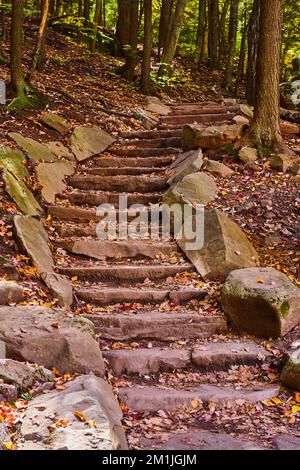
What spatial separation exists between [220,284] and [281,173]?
3415 mm

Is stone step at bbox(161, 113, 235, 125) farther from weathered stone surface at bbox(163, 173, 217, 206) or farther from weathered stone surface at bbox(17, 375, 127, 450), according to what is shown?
weathered stone surface at bbox(17, 375, 127, 450)

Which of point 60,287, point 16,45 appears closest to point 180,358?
point 60,287

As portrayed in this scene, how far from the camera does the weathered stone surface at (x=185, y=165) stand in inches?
350

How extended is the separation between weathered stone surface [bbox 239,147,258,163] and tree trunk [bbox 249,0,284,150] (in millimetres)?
193

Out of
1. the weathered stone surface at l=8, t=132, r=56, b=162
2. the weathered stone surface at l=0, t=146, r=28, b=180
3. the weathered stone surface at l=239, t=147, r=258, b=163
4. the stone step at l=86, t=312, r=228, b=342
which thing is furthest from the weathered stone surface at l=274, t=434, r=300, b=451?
the weathered stone surface at l=8, t=132, r=56, b=162

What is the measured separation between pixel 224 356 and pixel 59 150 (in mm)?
5815

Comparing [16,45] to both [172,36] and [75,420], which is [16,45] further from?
[75,420]

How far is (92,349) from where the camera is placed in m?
4.91

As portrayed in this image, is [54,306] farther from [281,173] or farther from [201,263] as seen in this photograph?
[281,173]

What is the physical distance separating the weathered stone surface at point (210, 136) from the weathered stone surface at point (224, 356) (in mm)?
5219

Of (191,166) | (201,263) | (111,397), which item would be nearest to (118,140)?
(191,166)

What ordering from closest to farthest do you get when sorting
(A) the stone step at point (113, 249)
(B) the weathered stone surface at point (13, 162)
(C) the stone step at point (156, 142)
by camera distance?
(A) the stone step at point (113, 249) → (B) the weathered stone surface at point (13, 162) → (C) the stone step at point (156, 142)

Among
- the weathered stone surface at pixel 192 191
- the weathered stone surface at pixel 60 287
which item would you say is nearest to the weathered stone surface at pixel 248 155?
the weathered stone surface at pixel 192 191

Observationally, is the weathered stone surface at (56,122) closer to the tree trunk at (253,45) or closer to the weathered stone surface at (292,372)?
the tree trunk at (253,45)
